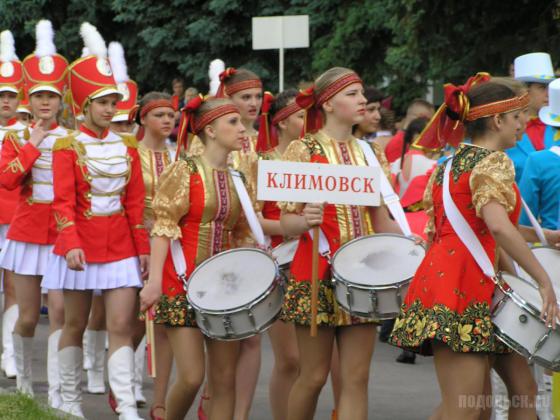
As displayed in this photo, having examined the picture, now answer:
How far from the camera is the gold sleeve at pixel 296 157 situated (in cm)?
709

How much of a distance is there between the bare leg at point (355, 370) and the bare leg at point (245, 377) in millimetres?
1021

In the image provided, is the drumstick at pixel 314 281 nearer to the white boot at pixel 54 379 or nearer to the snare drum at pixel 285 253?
the snare drum at pixel 285 253

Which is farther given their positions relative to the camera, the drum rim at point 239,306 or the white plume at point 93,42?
the white plume at point 93,42

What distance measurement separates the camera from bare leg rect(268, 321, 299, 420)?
7.96 metres

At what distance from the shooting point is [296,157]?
711 cm

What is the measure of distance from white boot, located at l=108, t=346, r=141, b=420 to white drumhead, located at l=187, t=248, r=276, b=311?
117 cm

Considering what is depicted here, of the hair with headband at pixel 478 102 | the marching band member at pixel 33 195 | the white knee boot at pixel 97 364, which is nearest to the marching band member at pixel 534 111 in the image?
the hair with headband at pixel 478 102

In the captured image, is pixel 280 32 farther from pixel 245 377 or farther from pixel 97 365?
pixel 245 377

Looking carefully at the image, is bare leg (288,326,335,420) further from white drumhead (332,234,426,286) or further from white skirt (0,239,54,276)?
white skirt (0,239,54,276)

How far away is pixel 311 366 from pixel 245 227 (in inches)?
37.5

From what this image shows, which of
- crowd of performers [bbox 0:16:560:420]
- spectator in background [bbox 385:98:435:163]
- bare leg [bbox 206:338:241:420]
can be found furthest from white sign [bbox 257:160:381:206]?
spectator in background [bbox 385:98:435:163]

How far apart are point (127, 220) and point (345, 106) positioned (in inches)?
73.9

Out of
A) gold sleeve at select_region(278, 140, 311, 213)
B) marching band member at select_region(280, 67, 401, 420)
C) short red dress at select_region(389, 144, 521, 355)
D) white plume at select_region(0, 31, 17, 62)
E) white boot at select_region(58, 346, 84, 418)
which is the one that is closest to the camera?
short red dress at select_region(389, 144, 521, 355)

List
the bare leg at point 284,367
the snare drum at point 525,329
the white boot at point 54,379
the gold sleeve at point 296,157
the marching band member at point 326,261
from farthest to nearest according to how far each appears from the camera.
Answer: the white boot at point 54,379 → the bare leg at point 284,367 → the gold sleeve at point 296,157 → the marching band member at point 326,261 → the snare drum at point 525,329
